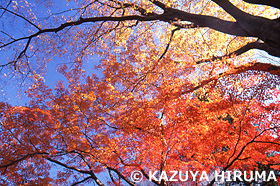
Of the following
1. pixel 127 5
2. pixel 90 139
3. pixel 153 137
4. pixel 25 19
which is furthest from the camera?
pixel 90 139

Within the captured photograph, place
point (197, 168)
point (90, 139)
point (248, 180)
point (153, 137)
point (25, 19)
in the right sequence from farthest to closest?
1. point (248, 180)
2. point (90, 139)
3. point (197, 168)
4. point (153, 137)
5. point (25, 19)

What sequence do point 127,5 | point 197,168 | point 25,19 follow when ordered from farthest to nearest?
point 197,168
point 127,5
point 25,19

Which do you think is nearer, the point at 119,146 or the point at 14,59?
the point at 14,59

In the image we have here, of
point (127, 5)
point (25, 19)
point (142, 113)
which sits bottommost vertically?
point (142, 113)

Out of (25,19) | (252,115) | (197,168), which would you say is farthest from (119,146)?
(25,19)

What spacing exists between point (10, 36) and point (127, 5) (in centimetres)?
473

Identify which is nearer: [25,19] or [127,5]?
[25,19]

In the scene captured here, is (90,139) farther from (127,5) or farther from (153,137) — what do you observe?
(127,5)

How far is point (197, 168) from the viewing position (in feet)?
25.8

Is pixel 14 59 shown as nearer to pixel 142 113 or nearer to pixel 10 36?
pixel 10 36

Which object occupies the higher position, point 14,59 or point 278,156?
point 14,59

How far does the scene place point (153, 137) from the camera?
7.39 meters

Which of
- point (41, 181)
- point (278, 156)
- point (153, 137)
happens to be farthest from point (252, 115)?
point (41, 181)

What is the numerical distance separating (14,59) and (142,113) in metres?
6.28
